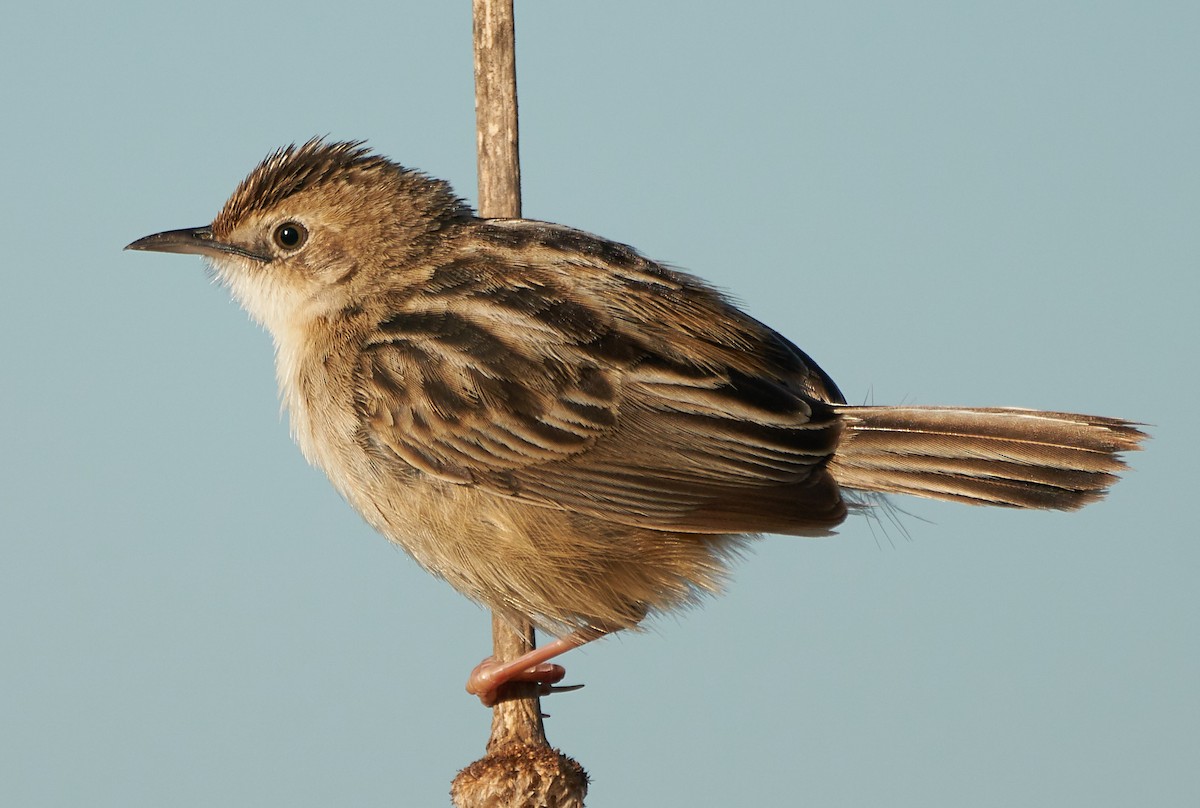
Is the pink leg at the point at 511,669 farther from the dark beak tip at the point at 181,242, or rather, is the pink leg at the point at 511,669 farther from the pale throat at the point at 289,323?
the dark beak tip at the point at 181,242

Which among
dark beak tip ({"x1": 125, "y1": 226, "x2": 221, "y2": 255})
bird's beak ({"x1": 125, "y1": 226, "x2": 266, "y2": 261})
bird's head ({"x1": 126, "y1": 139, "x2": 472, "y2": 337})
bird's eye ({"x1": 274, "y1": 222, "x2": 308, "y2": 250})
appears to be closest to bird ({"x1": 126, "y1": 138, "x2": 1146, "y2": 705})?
bird's head ({"x1": 126, "y1": 139, "x2": 472, "y2": 337})

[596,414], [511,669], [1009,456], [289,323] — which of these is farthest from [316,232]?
[1009,456]

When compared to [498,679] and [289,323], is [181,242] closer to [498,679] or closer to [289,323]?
[289,323]

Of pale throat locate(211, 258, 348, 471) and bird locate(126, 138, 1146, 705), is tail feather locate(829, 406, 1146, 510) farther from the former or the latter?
pale throat locate(211, 258, 348, 471)

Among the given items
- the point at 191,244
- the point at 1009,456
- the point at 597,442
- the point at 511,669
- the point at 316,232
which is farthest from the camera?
the point at 191,244

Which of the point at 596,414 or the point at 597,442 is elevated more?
the point at 596,414

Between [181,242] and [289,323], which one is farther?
[181,242]

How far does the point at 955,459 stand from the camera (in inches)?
244

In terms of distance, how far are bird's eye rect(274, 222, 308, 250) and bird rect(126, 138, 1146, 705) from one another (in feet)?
2.18

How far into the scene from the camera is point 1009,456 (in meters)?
6.19

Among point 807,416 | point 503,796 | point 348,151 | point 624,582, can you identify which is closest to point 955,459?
point 807,416

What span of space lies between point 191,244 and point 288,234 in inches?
22.7

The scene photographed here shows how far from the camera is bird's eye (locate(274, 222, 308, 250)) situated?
701 centimetres

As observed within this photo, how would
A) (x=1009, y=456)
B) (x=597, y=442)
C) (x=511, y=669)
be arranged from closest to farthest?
(x=597, y=442), (x=1009, y=456), (x=511, y=669)
